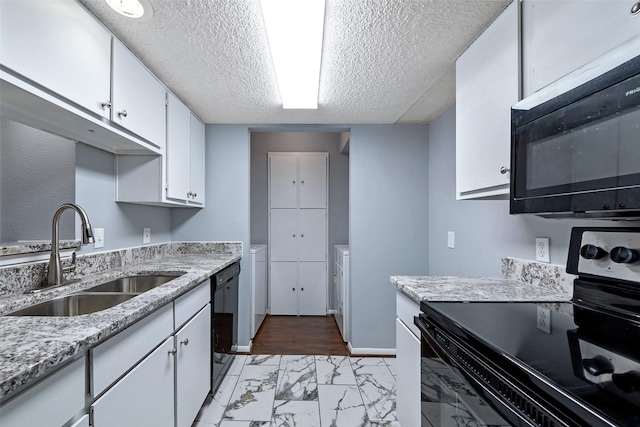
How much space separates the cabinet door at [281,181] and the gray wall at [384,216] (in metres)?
1.31

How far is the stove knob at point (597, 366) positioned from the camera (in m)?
0.59

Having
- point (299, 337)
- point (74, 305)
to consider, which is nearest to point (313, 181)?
point (299, 337)

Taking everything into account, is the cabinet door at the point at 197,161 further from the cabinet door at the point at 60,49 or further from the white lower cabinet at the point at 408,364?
the white lower cabinet at the point at 408,364

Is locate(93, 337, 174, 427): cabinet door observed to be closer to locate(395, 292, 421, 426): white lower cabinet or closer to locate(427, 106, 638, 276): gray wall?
locate(395, 292, 421, 426): white lower cabinet

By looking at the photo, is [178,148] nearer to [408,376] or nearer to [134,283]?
[134,283]

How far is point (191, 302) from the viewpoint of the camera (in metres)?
1.62

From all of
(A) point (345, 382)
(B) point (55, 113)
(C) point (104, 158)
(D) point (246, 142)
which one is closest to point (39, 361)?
(B) point (55, 113)

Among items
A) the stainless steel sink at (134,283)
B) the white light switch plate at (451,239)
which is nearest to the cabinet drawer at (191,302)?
the stainless steel sink at (134,283)

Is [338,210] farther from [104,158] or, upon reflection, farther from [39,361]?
[39,361]

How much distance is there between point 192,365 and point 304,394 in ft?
2.87

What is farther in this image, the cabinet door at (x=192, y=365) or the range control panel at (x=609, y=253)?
the cabinet door at (x=192, y=365)

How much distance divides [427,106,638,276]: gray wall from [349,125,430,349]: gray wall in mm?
110

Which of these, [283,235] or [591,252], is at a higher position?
[591,252]

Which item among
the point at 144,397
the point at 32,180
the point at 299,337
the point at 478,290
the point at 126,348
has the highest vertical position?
the point at 32,180
